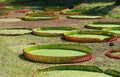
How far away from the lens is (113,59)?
2239 cm

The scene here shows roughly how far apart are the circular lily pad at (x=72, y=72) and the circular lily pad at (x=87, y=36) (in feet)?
29.2

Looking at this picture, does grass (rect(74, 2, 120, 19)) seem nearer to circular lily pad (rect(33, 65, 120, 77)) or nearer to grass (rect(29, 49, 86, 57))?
grass (rect(29, 49, 86, 57))

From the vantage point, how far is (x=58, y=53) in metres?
23.5

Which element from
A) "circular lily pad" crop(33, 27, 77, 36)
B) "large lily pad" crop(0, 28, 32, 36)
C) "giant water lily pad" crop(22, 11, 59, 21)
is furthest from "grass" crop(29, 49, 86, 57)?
"giant water lily pad" crop(22, 11, 59, 21)

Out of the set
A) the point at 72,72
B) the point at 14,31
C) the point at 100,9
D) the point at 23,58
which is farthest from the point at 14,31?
the point at 100,9

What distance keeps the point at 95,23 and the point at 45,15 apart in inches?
390

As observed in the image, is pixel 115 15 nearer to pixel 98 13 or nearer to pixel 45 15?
pixel 98 13

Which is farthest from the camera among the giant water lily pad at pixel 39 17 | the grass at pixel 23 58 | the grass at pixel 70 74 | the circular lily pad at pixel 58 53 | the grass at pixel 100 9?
the grass at pixel 100 9

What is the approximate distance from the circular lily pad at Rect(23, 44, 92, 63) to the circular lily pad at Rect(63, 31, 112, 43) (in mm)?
3664

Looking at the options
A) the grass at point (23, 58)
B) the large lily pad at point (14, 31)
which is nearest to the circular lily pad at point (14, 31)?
the large lily pad at point (14, 31)

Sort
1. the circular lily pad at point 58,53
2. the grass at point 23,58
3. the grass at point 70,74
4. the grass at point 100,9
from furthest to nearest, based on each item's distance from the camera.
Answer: the grass at point 100,9 < the circular lily pad at point 58,53 < the grass at point 70,74 < the grass at point 23,58

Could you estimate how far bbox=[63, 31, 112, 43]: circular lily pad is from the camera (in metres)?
27.9

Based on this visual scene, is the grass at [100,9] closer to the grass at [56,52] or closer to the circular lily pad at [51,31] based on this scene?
the circular lily pad at [51,31]

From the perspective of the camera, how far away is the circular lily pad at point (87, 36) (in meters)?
27.9
